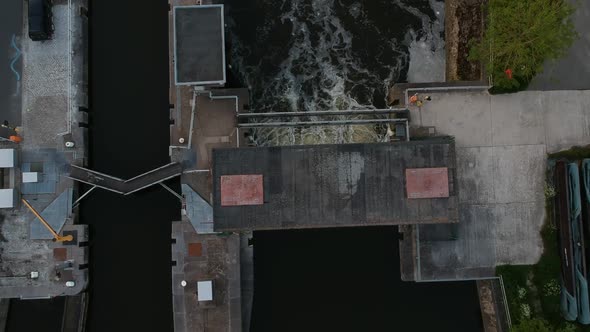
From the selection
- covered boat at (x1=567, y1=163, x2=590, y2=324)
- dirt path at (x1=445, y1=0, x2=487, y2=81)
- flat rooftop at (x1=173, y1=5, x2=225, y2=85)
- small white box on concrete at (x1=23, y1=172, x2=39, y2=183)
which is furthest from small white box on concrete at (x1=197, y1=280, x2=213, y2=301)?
covered boat at (x1=567, y1=163, x2=590, y2=324)

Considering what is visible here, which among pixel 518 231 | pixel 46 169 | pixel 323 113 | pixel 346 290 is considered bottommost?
pixel 346 290

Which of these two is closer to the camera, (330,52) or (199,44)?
(199,44)

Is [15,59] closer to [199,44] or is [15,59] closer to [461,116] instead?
[199,44]

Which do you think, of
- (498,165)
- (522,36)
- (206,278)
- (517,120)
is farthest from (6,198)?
(517,120)

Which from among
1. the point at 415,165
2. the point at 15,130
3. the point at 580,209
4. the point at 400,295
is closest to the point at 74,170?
the point at 15,130

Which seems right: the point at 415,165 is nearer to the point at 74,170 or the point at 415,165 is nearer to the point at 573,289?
the point at 573,289

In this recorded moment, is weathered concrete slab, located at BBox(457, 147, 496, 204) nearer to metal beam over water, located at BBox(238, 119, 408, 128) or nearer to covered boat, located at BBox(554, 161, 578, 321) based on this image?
covered boat, located at BBox(554, 161, 578, 321)
